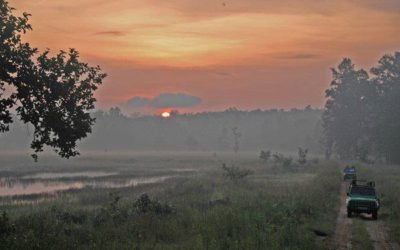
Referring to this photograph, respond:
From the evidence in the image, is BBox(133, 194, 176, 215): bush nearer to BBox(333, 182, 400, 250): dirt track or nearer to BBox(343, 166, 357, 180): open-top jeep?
BBox(333, 182, 400, 250): dirt track

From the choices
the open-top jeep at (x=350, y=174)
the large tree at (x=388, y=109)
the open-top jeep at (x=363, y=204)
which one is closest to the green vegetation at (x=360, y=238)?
the open-top jeep at (x=363, y=204)

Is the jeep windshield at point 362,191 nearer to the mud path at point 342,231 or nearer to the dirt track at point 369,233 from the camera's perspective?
the dirt track at point 369,233

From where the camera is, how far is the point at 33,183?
69062 millimetres

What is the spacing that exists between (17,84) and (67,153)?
4.47 meters

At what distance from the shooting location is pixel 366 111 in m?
105

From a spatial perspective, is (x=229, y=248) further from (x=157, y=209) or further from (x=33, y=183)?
(x=33, y=183)

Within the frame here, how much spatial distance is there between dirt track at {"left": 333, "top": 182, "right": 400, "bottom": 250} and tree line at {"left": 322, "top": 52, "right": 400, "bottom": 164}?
215 ft

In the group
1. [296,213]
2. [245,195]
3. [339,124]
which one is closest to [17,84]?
[296,213]

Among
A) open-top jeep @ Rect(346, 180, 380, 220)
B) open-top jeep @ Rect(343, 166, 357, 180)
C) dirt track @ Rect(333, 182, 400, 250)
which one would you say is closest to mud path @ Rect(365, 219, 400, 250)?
dirt track @ Rect(333, 182, 400, 250)

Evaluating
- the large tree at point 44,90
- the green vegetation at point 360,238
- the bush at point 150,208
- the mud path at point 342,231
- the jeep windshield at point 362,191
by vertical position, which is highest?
the large tree at point 44,90

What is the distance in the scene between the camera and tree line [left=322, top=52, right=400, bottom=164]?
91.6 meters

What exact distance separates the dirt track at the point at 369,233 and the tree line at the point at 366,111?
65.6 meters

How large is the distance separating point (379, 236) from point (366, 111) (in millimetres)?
86921

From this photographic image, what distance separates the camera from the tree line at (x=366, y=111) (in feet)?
300
